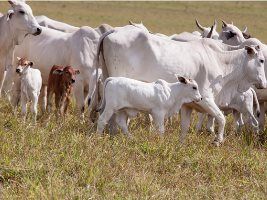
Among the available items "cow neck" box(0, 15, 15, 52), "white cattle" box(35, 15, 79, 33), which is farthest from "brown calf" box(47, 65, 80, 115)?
"white cattle" box(35, 15, 79, 33)

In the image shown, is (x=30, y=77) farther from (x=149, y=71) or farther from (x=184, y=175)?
(x=184, y=175)

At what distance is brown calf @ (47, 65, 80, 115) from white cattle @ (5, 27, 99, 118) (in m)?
0.56

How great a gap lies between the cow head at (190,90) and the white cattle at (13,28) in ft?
7.78

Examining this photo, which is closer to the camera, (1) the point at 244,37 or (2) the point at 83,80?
(2) the point at 83,80

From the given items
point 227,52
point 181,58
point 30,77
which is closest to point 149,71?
point 181,58

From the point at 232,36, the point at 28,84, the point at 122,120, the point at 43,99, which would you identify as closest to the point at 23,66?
the point at 28,84

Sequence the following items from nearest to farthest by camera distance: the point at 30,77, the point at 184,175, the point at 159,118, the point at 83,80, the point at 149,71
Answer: the point at 184,175 → the point at 159,118 → the point at 149,71 → the point at 30,77 → the point at 83,80

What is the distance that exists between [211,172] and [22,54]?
603 cm

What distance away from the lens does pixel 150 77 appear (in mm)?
9438

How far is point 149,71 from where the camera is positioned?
9453 mm

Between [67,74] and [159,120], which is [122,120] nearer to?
[159,120]

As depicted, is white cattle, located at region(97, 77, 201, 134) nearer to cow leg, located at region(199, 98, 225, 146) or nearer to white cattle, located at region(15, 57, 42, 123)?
cow leg, located at region(199, 98, 225, 146)

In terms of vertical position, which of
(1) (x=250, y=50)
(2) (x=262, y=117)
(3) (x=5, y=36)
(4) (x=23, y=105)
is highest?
(1) (x=250, y=50)

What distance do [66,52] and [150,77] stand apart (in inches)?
100
